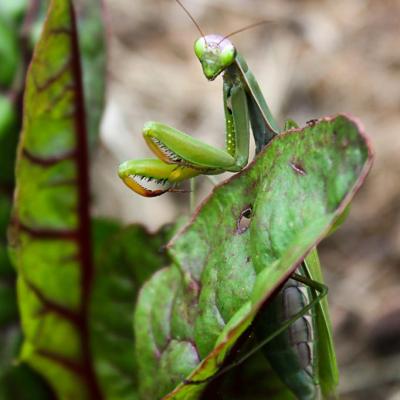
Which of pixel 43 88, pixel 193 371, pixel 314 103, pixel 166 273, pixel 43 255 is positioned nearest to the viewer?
pixel 193 371

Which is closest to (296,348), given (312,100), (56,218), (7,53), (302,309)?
(302,309)

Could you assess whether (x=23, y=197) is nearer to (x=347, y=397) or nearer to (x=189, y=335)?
(x=189, y=335)

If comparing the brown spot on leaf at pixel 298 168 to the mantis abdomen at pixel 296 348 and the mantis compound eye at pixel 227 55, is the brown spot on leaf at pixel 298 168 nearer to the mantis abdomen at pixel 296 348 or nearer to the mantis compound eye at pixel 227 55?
the mantis abdomen at pixel 296 348

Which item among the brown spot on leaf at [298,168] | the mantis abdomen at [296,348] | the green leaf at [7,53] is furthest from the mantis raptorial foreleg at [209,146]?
the green leaf at [7,53]

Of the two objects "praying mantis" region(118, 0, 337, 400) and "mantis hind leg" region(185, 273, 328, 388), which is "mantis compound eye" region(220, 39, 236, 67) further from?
"mantis hind leg" region(185, 273, 328, 388)

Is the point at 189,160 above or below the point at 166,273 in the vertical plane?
above

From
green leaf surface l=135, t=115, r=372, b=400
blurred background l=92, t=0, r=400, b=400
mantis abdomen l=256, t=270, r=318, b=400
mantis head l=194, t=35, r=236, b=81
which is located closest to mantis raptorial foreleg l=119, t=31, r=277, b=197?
mantis head l=194, t=35, r=236, b=81

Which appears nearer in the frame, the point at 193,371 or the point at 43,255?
the point at 193,371

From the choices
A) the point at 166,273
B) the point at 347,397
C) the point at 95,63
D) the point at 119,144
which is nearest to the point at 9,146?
the point at 95,63
